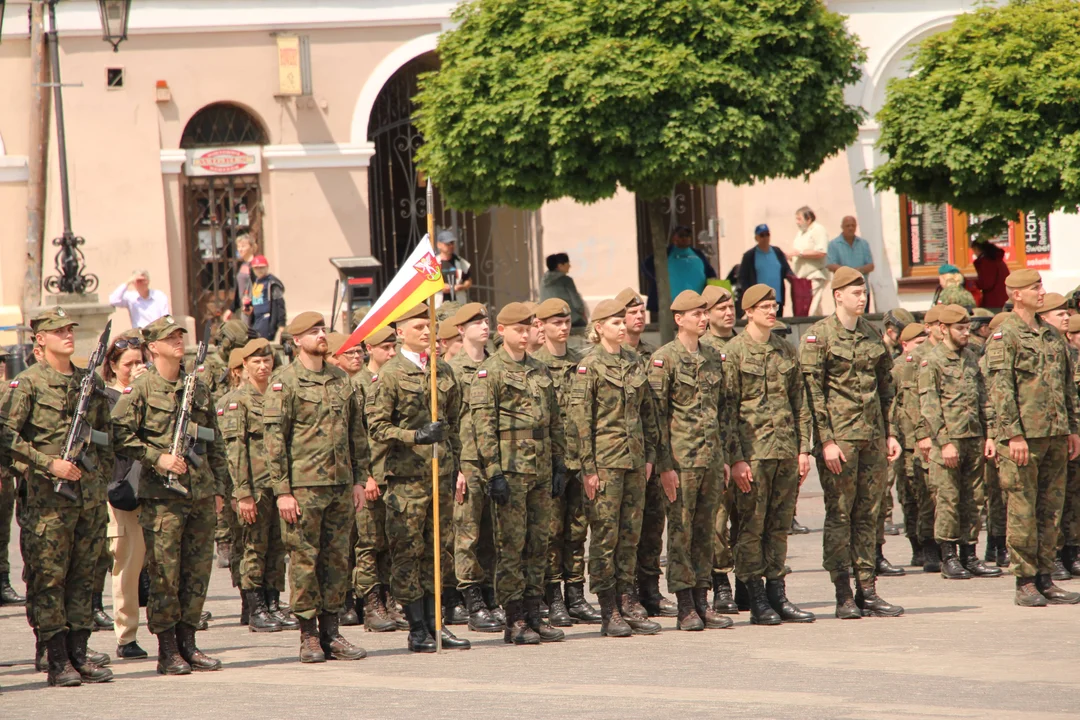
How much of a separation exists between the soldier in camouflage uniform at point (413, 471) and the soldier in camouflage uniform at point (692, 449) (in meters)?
1.35

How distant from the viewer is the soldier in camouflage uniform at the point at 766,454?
1098 centimetres

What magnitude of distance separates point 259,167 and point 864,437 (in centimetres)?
1450

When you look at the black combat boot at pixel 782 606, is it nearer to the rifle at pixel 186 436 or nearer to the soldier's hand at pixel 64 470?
the rifle at pixel 186 436

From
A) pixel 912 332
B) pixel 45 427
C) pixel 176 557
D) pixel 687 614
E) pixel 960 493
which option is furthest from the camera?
pixel 912 332

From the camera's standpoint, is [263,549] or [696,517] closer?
[696,517]

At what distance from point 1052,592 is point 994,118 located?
9111 mm

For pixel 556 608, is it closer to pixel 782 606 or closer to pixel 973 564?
pixel 782 606

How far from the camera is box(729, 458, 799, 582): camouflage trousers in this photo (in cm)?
1097

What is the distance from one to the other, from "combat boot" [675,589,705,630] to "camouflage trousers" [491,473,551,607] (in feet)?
2.95

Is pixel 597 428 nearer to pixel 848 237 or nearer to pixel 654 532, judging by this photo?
pixel 654 532

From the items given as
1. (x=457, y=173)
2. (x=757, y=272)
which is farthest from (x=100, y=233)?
(x=757, y=272)

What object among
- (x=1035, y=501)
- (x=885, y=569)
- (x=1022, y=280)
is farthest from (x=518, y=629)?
(x=1022, y=280)

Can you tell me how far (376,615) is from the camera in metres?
11.5

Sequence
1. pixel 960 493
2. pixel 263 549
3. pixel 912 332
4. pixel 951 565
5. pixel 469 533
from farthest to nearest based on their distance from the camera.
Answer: pixel 912 332 < pixel 960 493 < pixel 951 565 < pixel 263 549 < pixel 469 533
